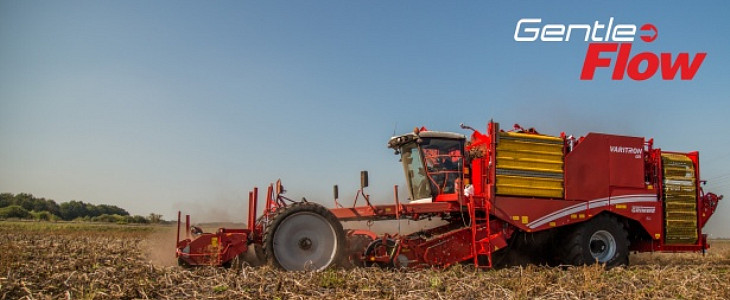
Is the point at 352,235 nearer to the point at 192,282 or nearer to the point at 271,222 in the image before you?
the point at 271,222

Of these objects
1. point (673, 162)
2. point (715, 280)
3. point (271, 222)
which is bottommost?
point (715, 280)

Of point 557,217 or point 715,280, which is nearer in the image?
point 715,280

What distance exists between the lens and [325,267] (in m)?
8.95

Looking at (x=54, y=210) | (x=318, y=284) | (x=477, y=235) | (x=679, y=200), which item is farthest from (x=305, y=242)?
(x=54, y=210)

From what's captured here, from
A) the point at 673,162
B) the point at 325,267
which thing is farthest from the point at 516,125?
the point at 325,267

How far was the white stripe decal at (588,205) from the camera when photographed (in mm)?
10570

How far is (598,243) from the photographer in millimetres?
10914

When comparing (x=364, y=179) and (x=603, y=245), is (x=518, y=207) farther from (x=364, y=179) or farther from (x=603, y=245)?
(x=364, y=179)

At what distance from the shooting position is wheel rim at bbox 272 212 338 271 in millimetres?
8859

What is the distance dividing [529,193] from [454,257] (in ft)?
6.63

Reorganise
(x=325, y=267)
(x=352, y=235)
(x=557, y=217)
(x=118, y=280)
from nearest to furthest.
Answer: (x=118, y=280) → (x=325, y=267) → (x=352, y=235) → (x=557, y=217)

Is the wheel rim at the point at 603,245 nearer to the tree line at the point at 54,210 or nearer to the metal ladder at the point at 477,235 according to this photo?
the metal ladder at the point at 477,235

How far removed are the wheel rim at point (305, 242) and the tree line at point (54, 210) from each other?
107ft

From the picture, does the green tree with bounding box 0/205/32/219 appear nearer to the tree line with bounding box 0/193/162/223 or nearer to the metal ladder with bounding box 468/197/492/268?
the tree line with bounding box 0/193/162/223
